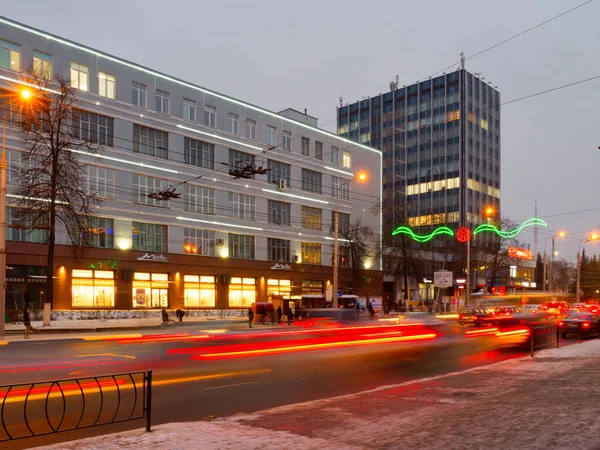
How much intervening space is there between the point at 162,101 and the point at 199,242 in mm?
12347

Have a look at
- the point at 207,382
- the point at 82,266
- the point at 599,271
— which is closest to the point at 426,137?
the point at 599,271

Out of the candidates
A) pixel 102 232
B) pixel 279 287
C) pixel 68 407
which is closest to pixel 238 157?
pixel 279 287

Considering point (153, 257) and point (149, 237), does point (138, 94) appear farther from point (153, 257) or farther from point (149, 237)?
point (153, 257)

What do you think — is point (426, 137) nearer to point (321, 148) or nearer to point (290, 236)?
point (321, 148)

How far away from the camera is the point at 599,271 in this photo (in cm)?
10350

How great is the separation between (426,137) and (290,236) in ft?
226

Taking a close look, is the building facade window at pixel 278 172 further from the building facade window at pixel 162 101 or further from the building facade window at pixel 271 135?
the building facade window at pixel 162 101

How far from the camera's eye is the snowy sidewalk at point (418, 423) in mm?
7184

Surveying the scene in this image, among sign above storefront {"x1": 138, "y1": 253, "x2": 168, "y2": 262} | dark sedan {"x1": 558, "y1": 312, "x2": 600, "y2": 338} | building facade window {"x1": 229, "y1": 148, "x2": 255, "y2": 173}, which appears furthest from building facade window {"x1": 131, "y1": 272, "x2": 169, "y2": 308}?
dark sedan {"x1": 558, "y1": 312, "x2": 600, "y2": 338}

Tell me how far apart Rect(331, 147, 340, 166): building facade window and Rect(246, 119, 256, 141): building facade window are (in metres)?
11.6

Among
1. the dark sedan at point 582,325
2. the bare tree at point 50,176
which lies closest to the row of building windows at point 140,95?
the bare tree at point 50,176

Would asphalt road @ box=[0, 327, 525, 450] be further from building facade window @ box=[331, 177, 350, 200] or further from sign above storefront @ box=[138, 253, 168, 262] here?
building facade window @ box=[331, 177, 350, 200]

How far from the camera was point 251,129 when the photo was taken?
184ft

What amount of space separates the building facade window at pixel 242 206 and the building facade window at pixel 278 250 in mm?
3457
